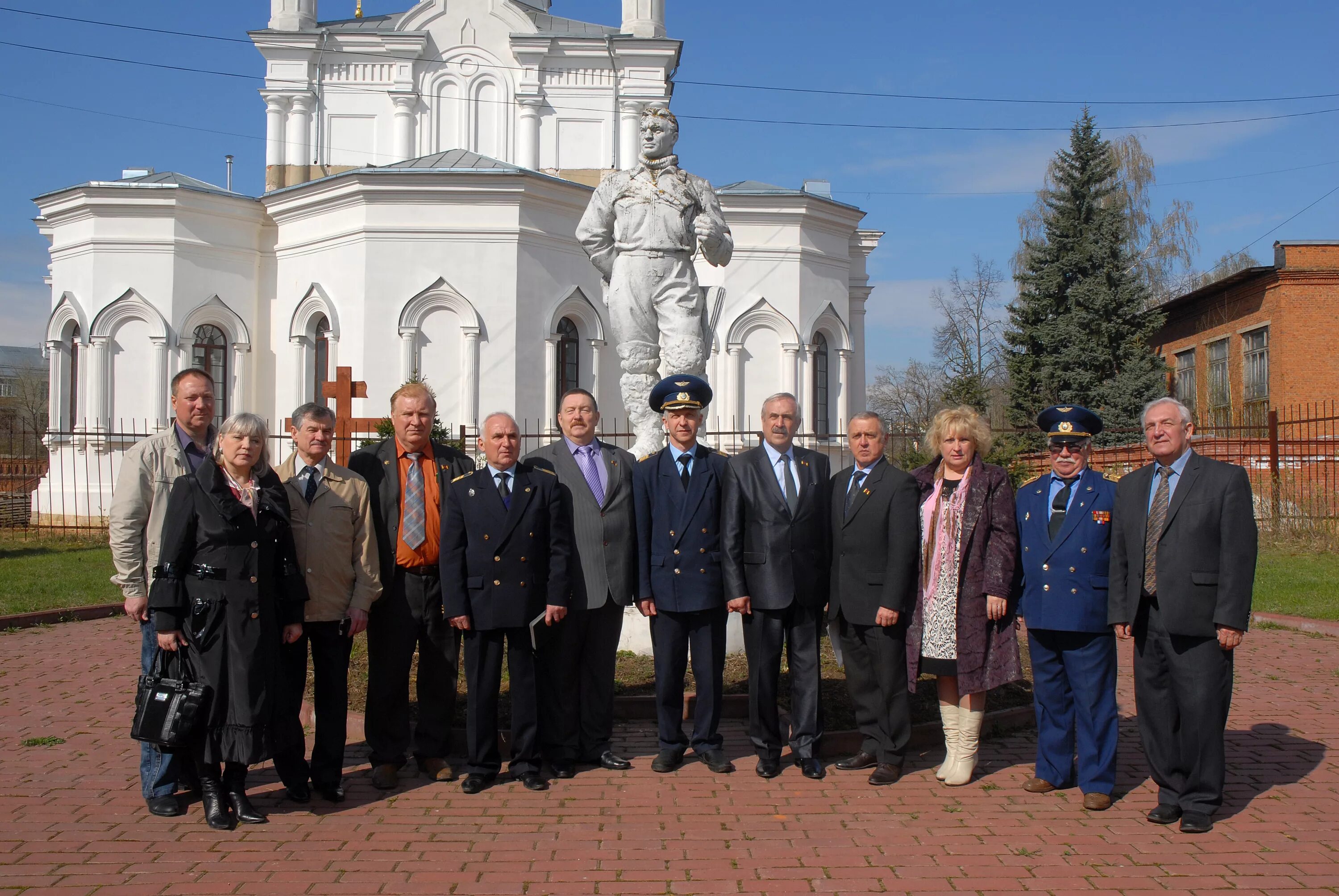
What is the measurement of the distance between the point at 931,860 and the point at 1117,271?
2674cm

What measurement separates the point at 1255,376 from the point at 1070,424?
28.5 meters

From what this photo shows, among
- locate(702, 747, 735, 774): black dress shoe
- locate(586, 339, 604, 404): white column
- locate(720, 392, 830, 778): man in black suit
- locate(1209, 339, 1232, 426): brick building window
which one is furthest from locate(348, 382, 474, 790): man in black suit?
locate(1209, 339, 1232, 426): brick building window

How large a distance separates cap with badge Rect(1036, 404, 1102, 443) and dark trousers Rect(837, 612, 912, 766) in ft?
4.35

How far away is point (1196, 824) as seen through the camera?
4789mm

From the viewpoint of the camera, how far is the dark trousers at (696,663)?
5762mm

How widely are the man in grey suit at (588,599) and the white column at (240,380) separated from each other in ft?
59.5

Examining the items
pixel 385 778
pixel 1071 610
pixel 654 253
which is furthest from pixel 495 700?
pixel 654 253

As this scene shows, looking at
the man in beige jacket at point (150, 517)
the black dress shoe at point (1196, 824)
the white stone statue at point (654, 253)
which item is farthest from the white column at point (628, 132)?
the black dress shoe at point (1196, 824)

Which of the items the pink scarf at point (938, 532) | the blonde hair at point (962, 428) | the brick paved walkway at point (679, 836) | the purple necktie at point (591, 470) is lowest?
the brick paved walkway at point (679, 836)

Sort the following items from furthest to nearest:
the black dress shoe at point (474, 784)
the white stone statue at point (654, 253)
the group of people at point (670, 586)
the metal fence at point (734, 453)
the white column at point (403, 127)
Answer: the white column at point (403, 127) < the metal fence at point (734, 453) < the white stone statue at point (654, 253) < the black dress shoe at point (474, 784) < the group of people at point (670, 586)

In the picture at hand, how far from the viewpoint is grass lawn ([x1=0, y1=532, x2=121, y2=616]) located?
38.2 ft

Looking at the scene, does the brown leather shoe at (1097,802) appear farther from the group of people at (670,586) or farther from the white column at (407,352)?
the white column at (407,352)

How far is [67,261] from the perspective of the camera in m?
22.7

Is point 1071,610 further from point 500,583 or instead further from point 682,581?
point 500,583
